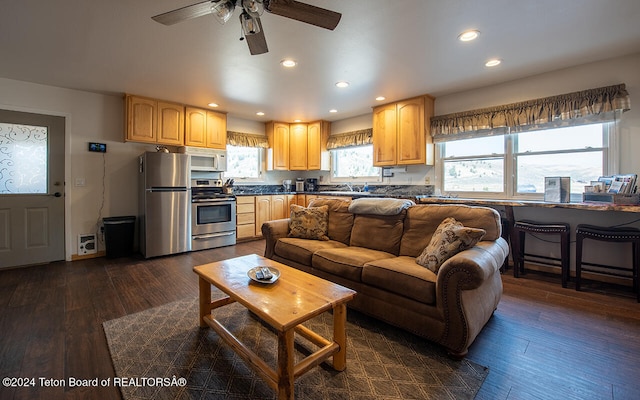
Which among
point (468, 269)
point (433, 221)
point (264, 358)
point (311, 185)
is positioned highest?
point (311, 185)

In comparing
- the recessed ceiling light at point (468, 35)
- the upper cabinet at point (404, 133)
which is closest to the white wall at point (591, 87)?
the upper cabinet at point (404, 133)

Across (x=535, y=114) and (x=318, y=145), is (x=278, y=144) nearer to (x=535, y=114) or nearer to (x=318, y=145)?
(x=318, y=145)

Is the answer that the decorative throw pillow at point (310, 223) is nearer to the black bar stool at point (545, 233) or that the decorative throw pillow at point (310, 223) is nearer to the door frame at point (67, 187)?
the black bar stool at point (545, 233)

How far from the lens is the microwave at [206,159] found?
4.75 m

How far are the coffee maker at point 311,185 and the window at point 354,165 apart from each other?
50 cm

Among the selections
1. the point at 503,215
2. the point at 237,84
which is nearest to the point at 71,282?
the point at 237,84

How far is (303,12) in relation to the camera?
5.58ft

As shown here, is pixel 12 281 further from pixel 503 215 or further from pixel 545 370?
pixel 503 215

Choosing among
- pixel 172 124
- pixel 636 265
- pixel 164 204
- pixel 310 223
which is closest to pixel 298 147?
pixel 172 124

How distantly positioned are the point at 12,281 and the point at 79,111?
234cm

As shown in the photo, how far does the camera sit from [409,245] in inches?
101

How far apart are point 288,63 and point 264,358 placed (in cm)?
284

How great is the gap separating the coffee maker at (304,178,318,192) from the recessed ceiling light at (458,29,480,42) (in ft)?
13.6

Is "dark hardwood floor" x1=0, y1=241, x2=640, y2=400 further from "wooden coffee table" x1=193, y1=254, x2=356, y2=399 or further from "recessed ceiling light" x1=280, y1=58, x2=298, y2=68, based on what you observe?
"recessed ceiling light" x1=280, y1=58, x2=298, y2=68
